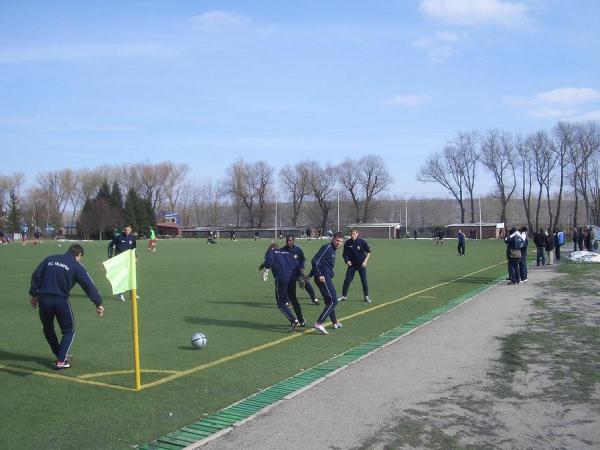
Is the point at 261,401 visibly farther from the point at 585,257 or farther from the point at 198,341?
the point at 585,257

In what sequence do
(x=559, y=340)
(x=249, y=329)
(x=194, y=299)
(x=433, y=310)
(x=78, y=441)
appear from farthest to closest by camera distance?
(x=194, y=299), (x=433, y=310), (x=249, y=329), (x=559, y=340), (x=78, y=441)

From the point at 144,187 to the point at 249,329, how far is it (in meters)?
104

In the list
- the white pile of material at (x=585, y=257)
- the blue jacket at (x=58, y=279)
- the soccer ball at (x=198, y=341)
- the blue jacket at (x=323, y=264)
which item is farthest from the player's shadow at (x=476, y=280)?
the blue jacket at (x=58, y=279)

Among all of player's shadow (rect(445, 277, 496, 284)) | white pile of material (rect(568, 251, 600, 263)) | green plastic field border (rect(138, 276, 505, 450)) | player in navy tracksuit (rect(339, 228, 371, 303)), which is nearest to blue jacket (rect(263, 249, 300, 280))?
green plastic field border (rect(138, 276, 505, 450))

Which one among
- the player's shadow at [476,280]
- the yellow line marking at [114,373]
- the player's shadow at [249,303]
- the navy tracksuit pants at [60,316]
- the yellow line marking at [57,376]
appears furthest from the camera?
the player's shadow at [476,280]

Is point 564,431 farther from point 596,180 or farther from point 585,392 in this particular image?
point 596,180

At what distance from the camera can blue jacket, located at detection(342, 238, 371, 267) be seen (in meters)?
13.7

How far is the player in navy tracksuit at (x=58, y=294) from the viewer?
7.11 meters

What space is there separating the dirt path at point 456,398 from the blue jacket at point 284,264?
1516 mm

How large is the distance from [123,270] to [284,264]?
3631 millimetres

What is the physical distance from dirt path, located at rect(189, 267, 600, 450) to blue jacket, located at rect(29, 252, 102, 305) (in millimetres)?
3262

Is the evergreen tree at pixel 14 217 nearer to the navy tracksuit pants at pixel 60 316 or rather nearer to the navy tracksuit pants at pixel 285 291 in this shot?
the navy tracksuit pants at pixel 285 291

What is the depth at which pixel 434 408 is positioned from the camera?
223 inches

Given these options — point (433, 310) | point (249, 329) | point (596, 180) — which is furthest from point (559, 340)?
point (596, 180)
